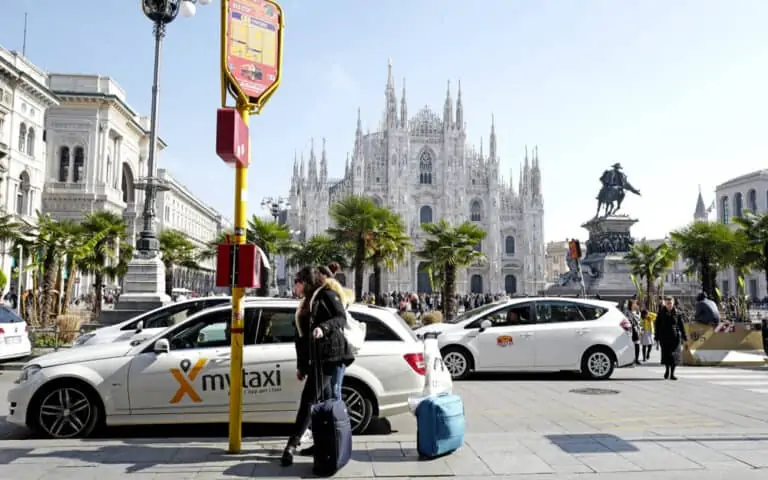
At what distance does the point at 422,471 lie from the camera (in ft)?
16.2

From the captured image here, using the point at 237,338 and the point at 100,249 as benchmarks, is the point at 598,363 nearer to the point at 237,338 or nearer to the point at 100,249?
the point at 237,338

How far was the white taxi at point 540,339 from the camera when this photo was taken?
1082 cm

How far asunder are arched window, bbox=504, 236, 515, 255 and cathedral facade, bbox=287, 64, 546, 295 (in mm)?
113

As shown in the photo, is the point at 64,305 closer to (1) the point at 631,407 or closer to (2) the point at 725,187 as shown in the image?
(1) the point at 631,407

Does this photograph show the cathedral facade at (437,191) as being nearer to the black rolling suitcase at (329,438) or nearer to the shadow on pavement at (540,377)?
the shadow on pavement at (540,377)

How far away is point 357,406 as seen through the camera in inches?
250

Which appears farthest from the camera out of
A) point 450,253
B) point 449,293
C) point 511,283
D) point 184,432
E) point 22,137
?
point 511,283

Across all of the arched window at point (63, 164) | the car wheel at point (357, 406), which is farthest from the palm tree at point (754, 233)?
the arched window at point (63, 164)

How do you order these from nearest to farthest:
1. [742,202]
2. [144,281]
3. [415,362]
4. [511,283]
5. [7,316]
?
[415,362]
[7,316]
[144,281]
[742,202]
[511,283]

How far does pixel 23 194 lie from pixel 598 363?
125 ft

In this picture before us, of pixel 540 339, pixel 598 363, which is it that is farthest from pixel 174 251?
pixel 598 363

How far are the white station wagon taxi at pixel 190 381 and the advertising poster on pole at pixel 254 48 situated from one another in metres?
2.40

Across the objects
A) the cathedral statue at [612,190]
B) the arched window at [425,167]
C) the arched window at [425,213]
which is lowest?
the cathedral statue at [612,190]

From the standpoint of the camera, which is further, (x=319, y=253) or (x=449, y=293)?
(x=319, y=253)
